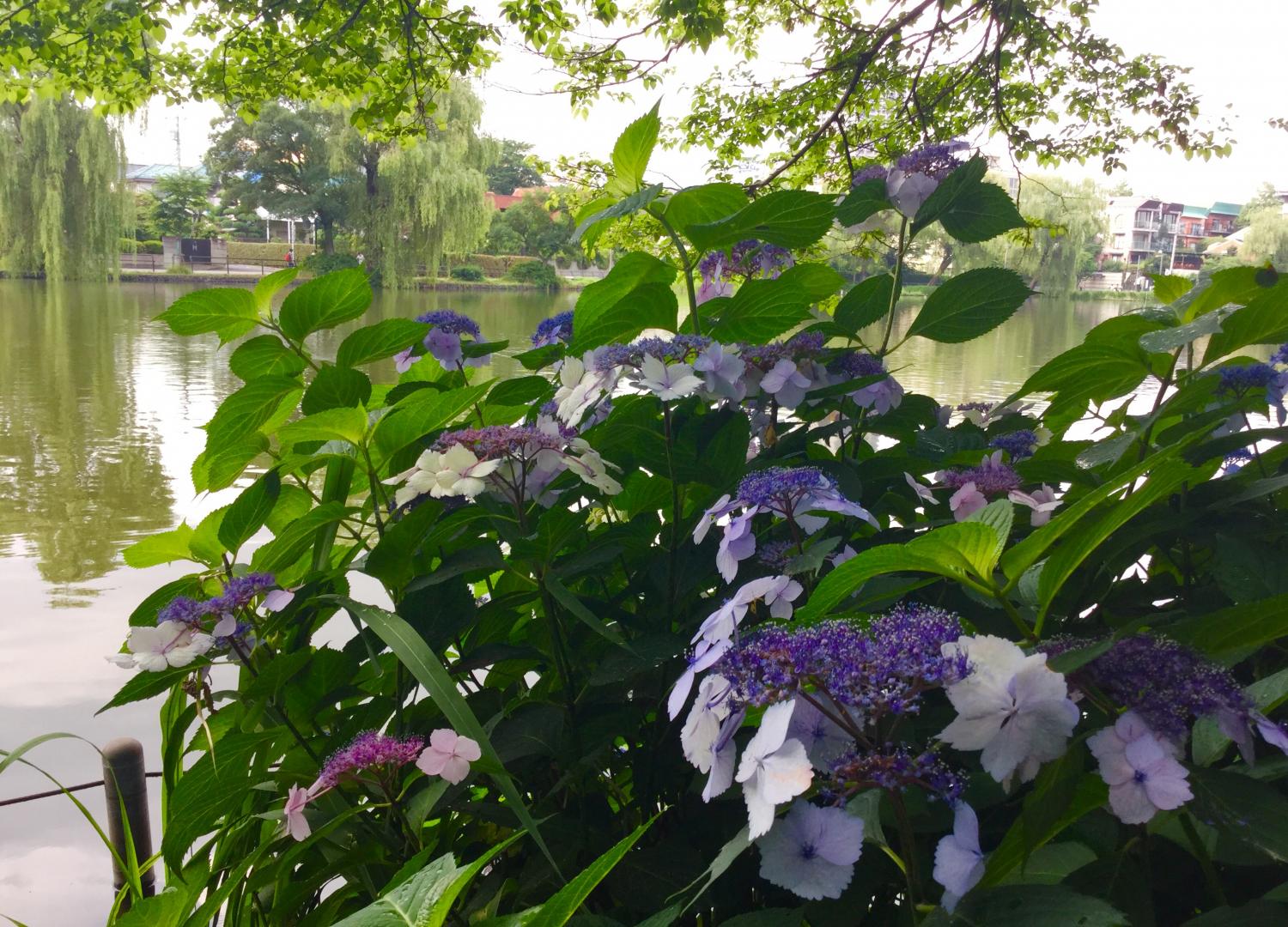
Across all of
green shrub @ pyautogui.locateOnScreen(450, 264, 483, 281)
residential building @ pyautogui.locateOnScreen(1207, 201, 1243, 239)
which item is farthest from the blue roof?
residential building @ pyautogui.locateOnScreen(1207, 201, 1243, 239)

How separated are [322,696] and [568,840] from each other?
251 millimetres

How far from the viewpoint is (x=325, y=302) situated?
83 cm

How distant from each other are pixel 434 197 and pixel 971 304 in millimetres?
16720

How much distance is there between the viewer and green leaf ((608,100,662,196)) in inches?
31.2

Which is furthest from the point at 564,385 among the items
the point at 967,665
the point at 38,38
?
the point at 38,38

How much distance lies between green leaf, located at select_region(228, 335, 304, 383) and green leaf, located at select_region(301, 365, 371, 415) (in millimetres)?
76

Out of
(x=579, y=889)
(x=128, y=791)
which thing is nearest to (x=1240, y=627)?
(x=579, y=889)

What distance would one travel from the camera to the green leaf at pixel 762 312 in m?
0.75

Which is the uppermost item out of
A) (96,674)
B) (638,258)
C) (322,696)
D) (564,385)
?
(638,258)

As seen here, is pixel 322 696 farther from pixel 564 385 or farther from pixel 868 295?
pixel 868 295

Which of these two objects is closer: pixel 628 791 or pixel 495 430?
pixel 495 430

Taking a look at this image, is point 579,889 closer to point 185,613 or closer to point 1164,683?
point 1164,683

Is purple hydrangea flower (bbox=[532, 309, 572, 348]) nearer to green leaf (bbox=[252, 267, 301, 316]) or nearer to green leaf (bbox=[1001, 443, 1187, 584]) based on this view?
green leaf (bbox=[252, 267, 301, 316])

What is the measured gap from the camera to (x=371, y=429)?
736 millimetres
